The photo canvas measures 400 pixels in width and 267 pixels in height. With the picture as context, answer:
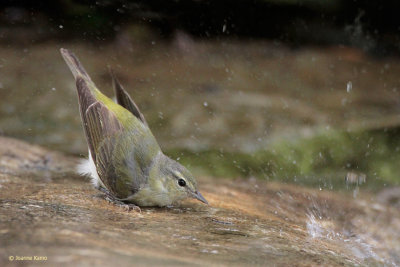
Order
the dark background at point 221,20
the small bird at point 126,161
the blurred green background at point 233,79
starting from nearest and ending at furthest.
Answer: the small bird at point 126,161 → the blurred green background at point 233,79 → the dark background at point 221,20

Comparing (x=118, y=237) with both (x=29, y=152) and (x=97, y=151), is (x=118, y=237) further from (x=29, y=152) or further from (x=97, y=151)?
(x=29, y=152)

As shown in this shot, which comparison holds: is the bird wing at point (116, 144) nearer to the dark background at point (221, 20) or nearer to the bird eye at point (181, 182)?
the bird eye at point (181, 182)

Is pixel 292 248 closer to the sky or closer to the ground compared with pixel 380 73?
closer to the ground

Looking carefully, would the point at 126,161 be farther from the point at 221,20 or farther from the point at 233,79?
the point at 221,20

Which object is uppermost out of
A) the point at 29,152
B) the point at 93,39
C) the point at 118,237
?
the point at 93,39

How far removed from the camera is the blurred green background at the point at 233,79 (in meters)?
6.10

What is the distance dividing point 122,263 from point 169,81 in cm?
535

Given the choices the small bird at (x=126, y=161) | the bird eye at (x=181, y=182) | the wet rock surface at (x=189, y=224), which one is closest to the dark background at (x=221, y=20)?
the wet rock surface at (x=189, y=224)

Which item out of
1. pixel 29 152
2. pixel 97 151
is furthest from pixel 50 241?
pixel 29 152

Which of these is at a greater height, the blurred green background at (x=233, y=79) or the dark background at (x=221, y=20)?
the dark background at (x=221, y=20)

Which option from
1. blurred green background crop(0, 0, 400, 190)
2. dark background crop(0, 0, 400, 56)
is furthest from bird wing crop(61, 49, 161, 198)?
dark background crop(0, 0, 400, 56)

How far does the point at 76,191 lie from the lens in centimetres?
371

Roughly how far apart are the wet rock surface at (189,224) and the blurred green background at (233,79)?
891mm

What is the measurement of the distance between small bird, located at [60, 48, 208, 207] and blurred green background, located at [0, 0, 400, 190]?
1.71 metres
